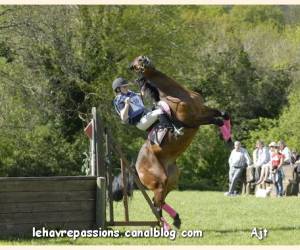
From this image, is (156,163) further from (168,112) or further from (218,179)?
(218,179)

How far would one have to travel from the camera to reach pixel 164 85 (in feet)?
35.9

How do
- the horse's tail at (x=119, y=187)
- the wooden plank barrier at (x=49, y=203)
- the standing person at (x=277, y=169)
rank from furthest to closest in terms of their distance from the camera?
the standing person at (x=277, y=169) < the horse's tail at (x=119, y=187) < the wooden plank barrier at (x=49, y=203)

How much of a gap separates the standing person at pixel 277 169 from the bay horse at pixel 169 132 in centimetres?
1156

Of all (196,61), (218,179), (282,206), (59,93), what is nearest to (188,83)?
(196,61)

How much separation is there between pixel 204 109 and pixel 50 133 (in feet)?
65.4

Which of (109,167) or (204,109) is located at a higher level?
(204,109)

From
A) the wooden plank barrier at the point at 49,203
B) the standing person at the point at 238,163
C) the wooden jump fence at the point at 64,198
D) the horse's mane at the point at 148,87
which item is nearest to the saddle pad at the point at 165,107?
the horse's mane at the point at 148,87

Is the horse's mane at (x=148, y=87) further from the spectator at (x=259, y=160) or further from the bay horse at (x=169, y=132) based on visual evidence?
the spectator at (x=259, y=160)

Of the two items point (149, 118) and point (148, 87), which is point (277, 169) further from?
point (149, 118)

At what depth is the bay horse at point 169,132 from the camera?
10711mm

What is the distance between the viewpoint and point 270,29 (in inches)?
2174

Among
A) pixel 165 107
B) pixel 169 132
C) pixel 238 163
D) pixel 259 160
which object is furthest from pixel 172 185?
pixel 259 160

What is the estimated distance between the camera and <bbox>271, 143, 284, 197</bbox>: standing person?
22.3m

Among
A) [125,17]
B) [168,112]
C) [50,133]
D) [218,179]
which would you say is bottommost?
[218,179]
